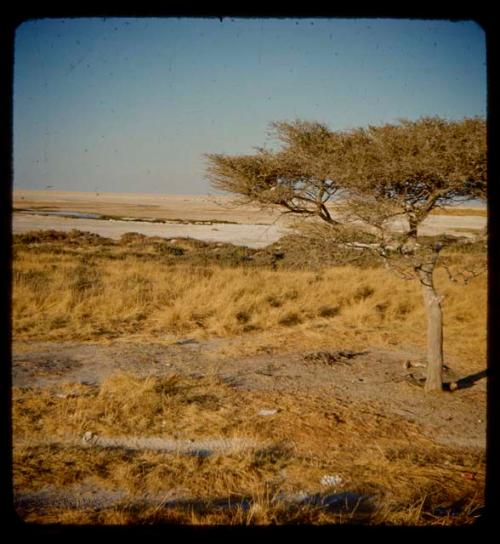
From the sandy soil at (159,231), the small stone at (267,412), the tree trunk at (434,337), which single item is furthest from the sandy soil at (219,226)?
the small stone at (267,412)

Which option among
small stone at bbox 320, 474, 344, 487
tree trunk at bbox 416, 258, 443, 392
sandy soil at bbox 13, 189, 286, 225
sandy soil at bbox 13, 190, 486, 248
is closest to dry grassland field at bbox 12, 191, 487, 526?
small stone at bbox 320, 474, 344, 487

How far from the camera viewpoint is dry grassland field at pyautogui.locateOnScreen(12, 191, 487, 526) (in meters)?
3.10

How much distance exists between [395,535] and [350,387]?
3407mm

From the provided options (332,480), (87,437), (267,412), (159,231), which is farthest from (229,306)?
(159,231)

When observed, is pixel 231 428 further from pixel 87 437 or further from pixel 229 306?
pixel 229 306

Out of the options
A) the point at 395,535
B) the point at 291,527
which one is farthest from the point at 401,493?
the point at 291,527

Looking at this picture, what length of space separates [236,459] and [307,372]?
8.95 feet

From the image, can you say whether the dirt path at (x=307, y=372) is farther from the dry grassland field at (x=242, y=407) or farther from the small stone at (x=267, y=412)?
the small stone at (x=267, y=412)

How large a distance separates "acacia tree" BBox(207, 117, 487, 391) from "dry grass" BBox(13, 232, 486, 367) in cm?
168

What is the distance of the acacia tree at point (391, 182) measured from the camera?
4.70 metres

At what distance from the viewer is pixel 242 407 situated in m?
4.90

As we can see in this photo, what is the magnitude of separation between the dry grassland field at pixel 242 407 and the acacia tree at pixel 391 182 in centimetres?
Result: 57

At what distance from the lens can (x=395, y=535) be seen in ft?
7.58

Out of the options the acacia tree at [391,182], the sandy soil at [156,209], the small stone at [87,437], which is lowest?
the small stone at [87,437]
